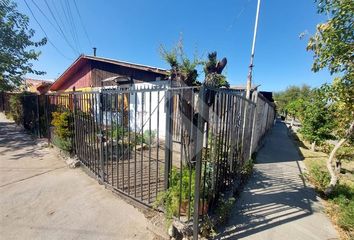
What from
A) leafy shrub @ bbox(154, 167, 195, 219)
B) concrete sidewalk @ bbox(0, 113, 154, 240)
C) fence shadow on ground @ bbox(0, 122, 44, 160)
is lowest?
concrete sidewalk @ bbox(0, 113, 154, 240)

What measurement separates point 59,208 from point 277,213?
13.4ft

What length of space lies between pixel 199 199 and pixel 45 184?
382 centimetres

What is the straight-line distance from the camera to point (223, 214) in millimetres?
3168

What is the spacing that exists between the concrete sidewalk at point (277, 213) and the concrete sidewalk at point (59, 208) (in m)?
1.68

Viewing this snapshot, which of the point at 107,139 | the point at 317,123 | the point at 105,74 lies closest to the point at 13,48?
the point at 105,74

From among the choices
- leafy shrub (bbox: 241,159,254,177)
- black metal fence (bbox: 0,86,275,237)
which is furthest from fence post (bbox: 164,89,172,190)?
leafy shrub (bbox: 241,159,254,177)

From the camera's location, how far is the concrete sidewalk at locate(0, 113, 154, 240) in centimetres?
291

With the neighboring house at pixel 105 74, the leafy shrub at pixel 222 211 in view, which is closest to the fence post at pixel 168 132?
the leafy shrub at pixel 222 211

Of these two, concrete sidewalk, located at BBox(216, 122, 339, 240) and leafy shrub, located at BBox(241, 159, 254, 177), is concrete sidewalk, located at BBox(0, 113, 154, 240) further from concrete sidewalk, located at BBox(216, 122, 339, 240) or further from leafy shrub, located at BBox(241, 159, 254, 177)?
leafy shrub, located at BBox(241, 159, 254, 177)

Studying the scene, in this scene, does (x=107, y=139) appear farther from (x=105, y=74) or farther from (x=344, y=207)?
(x=105, y=74)

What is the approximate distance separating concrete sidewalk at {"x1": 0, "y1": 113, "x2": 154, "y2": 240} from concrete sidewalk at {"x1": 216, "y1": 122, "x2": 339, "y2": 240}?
5.50 ft

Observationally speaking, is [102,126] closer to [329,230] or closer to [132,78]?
[329,230]

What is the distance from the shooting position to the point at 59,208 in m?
3.53

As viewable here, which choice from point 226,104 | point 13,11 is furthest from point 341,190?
point 13,11
